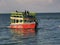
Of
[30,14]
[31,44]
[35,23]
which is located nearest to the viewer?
[31,44]

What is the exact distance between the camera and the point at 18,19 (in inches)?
3504

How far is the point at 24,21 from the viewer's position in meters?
87.1

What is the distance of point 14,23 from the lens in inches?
3514

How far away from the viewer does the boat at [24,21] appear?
85544 millimetres

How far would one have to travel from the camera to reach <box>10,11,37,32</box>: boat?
3368 inches

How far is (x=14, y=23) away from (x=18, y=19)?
1.73 meters

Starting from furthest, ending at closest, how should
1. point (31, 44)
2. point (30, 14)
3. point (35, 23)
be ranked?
point (30, 14) < point (35, 23) < point (31, 44)

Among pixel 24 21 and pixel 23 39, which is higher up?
pixel 24 21

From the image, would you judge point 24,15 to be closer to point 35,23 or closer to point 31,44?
point 35,23

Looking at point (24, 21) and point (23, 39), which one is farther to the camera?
point (24, 21)

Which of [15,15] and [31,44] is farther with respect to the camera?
[15,15]

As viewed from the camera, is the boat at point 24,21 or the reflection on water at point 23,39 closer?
the reflection on water at point 23,39

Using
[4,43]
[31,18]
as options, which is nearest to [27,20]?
[31,18]

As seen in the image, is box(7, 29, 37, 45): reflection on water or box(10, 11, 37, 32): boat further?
box(10, 11, 37, 32): boat
